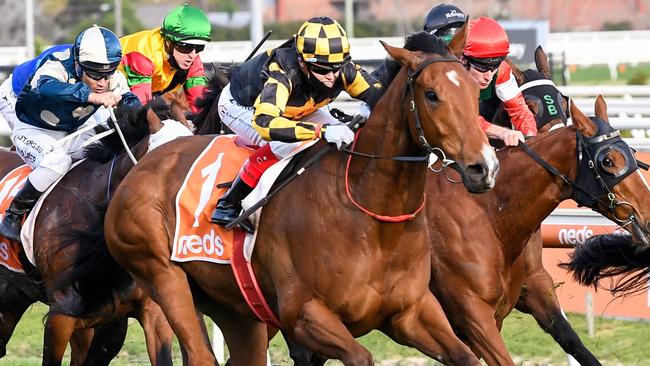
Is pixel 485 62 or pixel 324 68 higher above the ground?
pixel 324 68

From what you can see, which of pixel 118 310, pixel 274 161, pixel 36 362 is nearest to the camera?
pixel 274 161

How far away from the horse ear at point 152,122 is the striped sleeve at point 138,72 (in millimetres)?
604

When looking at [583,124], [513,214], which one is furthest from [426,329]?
[583,124]

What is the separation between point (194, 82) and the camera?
791 cm

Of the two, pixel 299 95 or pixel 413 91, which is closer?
pixel 413 91

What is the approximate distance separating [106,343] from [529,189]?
7.87 feet

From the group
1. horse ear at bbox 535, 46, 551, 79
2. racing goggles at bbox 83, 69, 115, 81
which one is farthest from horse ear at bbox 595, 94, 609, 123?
racing goggles at bbox 83, 69, 115, 81

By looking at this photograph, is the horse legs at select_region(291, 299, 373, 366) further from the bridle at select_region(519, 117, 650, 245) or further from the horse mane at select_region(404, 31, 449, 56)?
the bridle at select_region(519, 117, 650, 245)

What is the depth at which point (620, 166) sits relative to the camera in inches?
240

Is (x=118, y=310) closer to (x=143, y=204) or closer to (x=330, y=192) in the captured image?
(x=143, y=204)

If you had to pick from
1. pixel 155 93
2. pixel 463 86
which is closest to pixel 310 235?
pixel 463 86

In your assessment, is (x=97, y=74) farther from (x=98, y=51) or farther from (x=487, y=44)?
(x=487, y=44)

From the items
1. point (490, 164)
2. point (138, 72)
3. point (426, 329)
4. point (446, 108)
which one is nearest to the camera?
point (490, 164)

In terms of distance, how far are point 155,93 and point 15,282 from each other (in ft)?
4.61
